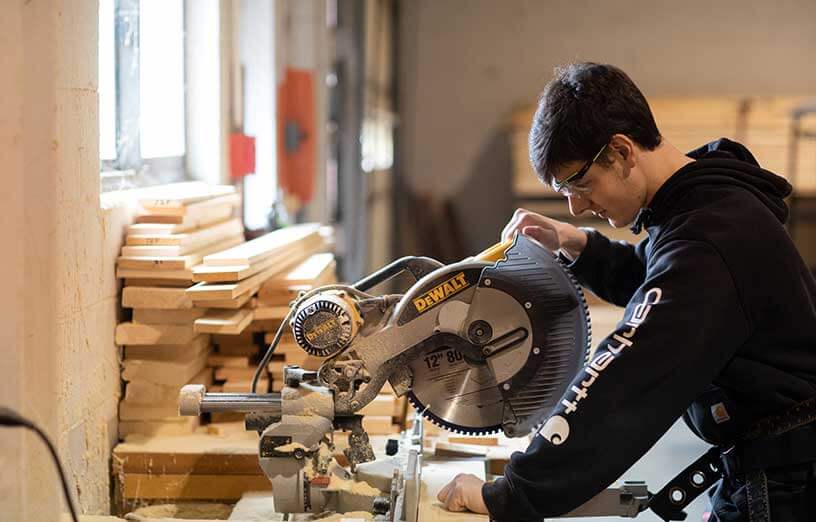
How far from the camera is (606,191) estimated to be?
1.93 meters

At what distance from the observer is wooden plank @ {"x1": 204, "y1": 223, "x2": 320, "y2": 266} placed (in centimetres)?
256

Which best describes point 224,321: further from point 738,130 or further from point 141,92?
point 738,130

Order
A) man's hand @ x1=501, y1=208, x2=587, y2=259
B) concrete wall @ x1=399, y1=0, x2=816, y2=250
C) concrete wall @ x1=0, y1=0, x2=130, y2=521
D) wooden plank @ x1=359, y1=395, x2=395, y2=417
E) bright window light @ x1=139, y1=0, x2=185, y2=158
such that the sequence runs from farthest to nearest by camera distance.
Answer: concrete wall @ x1=399, y1=0, x2=816, y2=250 → bright window light @ x1=139, y1=0, x2=185, y2=158 → wooden plank @ x1=359, y1=395, x2=395, y2=417 → man's hand @ x1=501, y1=208, x2=587, y2=259 → concrete wall @ x1=0, y1=0, x2=130, y2=521

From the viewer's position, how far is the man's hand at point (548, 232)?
2.29m

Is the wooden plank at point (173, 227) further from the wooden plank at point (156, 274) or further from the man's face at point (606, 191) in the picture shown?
the man's face at point (606, 191)

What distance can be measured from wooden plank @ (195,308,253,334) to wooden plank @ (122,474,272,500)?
13.5 inches

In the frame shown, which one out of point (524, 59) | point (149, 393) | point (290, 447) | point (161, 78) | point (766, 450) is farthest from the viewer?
point (524, 59)

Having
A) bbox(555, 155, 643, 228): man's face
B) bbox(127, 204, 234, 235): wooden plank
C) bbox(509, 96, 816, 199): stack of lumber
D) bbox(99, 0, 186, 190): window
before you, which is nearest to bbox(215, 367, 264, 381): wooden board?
bbox(127, 204, 234, 235): wooden plank

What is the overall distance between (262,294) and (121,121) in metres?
0.73

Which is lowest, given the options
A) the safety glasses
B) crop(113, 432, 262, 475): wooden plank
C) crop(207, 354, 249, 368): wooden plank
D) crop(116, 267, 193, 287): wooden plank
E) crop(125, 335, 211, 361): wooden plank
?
crop(113, 432, 262, 475): wooden plank

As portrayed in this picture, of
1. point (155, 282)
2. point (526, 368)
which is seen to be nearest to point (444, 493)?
point (526, 368)

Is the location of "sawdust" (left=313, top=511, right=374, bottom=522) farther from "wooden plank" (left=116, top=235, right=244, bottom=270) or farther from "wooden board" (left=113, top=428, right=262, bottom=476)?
"wooden plank" (left=116, top=235, right=244, bottom=270)

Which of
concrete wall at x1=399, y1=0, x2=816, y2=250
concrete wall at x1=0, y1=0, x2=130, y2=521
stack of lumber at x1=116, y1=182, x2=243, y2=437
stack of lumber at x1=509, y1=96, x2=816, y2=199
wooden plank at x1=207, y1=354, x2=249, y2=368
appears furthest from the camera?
concrete wall at x1=399, y1=0, x2=816, y2=250

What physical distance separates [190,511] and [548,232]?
41.6 inches
